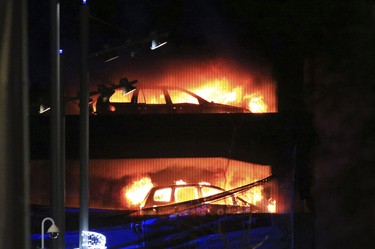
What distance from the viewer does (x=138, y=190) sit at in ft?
45.9

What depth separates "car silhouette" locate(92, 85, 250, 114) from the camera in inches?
558

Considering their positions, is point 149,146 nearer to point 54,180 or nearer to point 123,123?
point 123,123

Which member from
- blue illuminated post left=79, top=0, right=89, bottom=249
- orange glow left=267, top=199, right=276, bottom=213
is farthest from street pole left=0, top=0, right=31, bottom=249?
orange glow left=267, top=199, right=276, bottom=213

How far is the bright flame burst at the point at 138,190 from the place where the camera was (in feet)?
45.7

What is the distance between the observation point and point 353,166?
9547 millimetres

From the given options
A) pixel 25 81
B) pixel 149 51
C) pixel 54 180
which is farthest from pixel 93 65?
pixel 25 81

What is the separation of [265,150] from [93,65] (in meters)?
4.45

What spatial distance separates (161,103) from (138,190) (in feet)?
6.80

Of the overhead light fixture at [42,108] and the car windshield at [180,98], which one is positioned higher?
the car windshield at [180,98]

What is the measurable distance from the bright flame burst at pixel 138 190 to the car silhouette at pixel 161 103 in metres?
1.61

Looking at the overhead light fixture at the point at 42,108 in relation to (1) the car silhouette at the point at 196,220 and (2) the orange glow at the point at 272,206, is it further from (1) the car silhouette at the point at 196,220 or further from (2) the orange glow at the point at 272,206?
(2) the orange glow at the point at 272,206

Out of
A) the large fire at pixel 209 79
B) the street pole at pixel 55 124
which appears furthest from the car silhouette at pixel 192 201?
the street pole at pixel 55 124

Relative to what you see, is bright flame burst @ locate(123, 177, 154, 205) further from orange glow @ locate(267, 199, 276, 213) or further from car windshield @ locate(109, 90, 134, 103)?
orange glow @ locate(267, 199, 276, 213)

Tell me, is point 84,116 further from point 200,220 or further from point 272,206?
point 272,206
